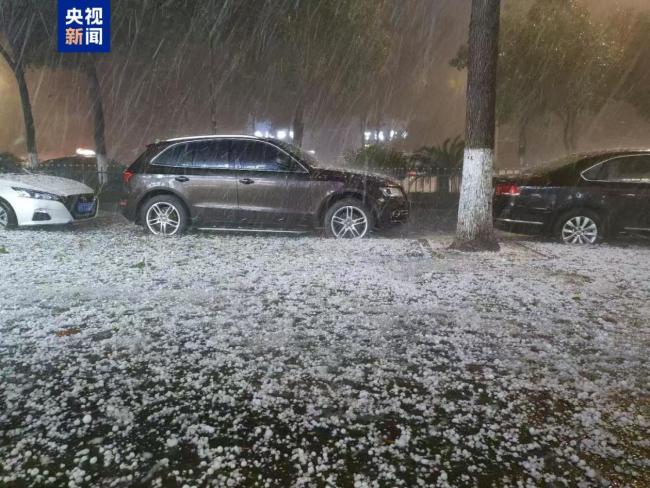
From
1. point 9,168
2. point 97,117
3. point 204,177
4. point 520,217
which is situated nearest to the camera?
point 520,217

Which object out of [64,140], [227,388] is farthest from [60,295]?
[64,140]

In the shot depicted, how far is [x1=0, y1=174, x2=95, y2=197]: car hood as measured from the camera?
8789 millimetres

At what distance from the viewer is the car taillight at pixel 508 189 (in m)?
7.97

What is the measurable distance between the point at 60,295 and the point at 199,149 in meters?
4.17

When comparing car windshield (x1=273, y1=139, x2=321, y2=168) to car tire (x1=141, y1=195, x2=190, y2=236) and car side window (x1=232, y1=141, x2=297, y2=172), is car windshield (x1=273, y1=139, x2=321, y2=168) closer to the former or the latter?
car side window (x1=232, y1=141, x2=297, y2=172)

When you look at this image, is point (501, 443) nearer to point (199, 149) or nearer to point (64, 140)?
point (199, 149)

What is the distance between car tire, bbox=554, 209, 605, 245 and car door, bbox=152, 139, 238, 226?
16.9 feet

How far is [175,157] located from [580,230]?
6528mm

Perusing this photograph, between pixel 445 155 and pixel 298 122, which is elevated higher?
pixel 298 122

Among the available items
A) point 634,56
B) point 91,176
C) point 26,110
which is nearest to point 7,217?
point 91,176

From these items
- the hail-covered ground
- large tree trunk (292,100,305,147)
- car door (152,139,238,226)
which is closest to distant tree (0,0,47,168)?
large tree trunk (292,100,305,147)

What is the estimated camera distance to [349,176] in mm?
8047

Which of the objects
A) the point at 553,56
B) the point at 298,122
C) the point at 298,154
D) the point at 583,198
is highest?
the point at 553,56

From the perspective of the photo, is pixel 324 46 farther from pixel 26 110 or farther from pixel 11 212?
pixel 11 212
